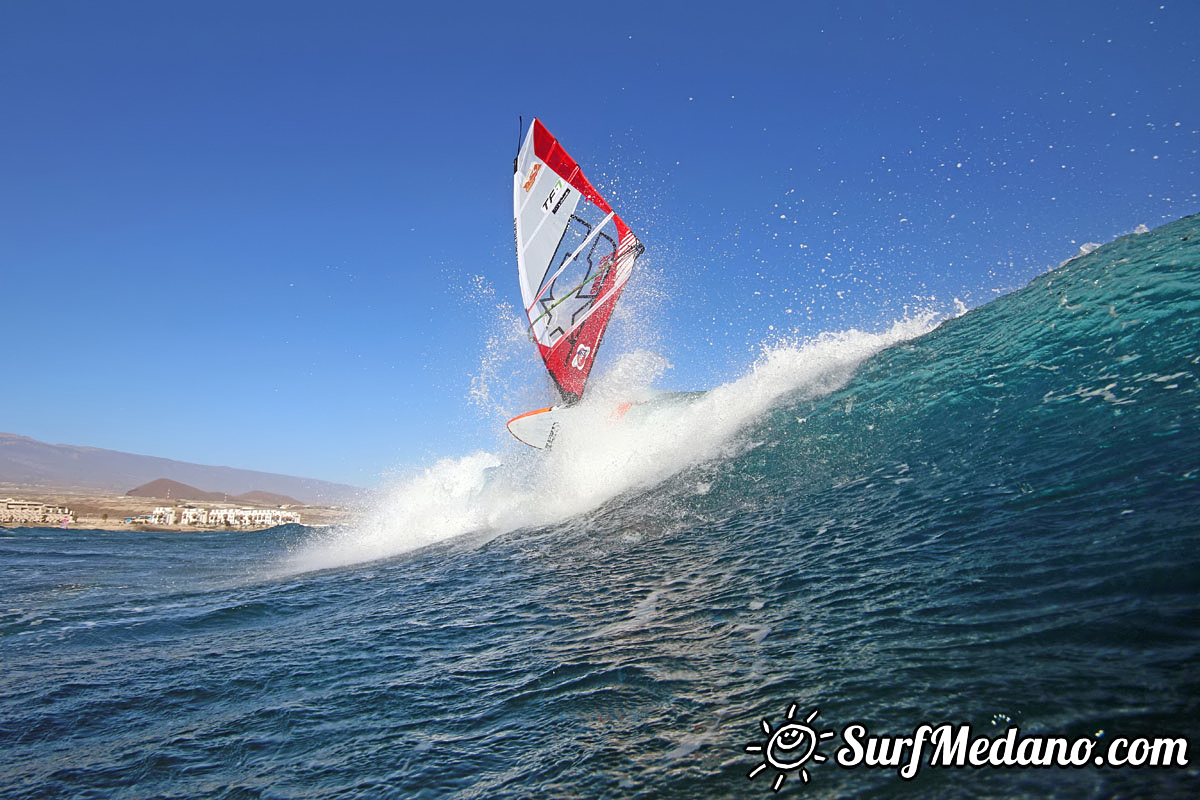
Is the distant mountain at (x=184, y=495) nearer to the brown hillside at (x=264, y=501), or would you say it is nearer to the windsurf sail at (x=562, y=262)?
the brown hillside at (x=264, y=501)

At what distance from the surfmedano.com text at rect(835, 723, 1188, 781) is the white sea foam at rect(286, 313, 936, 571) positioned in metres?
7.54

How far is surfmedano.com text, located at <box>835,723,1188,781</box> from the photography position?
2.03 m

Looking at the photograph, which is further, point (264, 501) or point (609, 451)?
point (264, 501)

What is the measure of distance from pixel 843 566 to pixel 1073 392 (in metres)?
4.65

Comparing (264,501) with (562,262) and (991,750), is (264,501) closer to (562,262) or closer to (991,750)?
(562,262)

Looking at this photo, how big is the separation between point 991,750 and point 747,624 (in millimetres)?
1899

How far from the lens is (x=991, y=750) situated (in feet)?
7.36

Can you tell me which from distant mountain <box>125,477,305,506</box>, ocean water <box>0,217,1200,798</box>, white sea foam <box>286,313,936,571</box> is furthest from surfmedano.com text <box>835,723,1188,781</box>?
distant mountain <box>125,477,305,506</box>

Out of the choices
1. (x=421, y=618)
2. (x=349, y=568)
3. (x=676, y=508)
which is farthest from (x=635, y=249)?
(x=421, y=618)

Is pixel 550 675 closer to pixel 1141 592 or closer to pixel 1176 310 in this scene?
pixel 1141 592

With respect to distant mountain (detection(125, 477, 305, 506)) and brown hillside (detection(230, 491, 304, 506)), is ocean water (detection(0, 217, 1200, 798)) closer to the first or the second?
distant mountain (detection(125, 477, 305, 506))

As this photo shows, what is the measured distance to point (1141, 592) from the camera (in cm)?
304

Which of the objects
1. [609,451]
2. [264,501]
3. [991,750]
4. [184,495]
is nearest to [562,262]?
[609,451]

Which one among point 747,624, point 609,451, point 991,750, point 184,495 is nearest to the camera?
point 991,750
